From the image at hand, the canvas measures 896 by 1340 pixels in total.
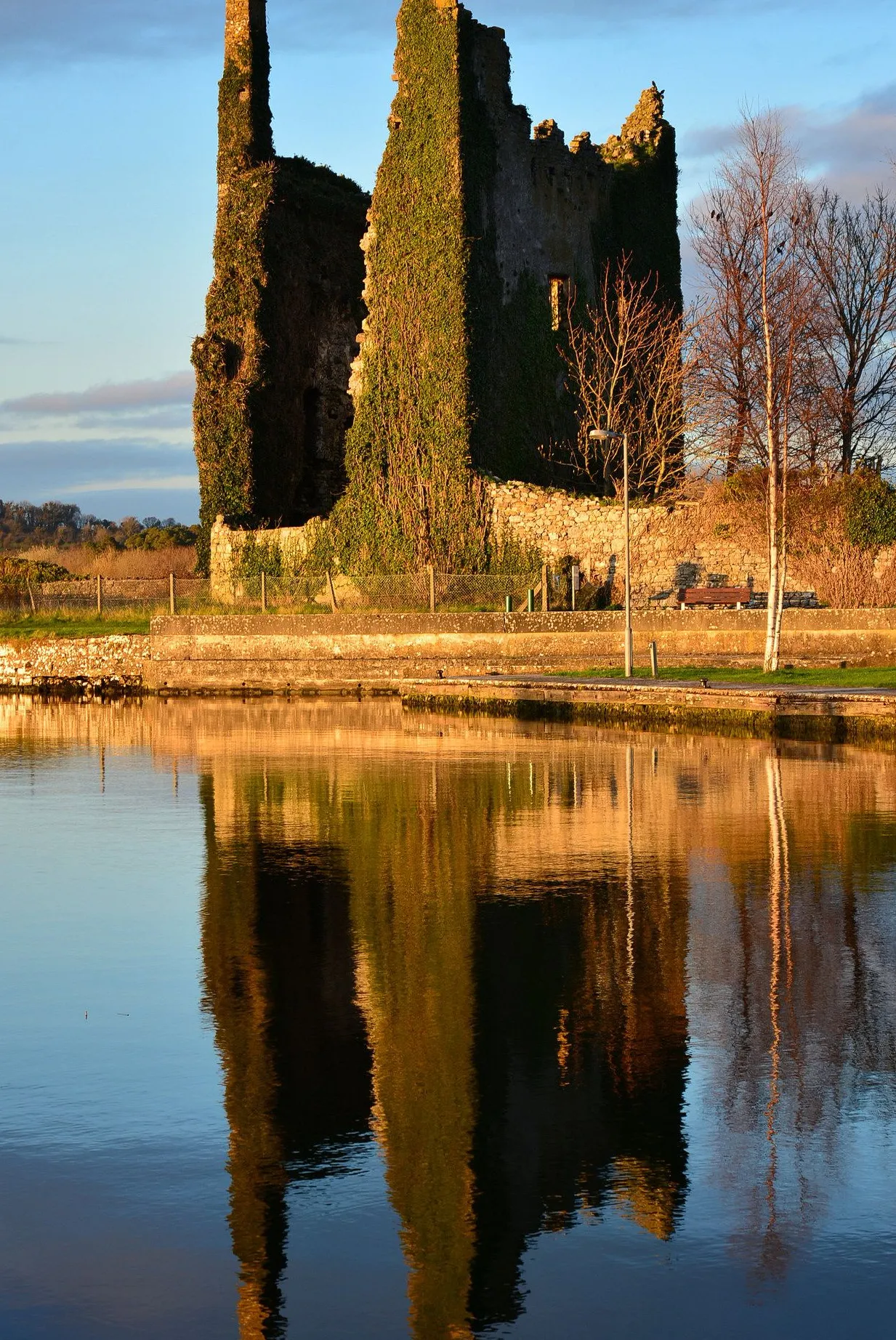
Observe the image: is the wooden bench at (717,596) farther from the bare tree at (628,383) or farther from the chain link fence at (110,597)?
the chain link fence at (110,597)

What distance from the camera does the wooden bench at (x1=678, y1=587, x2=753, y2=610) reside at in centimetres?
4300

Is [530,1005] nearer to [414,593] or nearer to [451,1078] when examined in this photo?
[451,1078]

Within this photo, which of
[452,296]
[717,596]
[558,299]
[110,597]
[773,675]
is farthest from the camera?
[558,299]

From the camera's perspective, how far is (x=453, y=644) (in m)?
41.2

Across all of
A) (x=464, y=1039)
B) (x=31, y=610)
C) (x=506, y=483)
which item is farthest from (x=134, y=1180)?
(x=31, y=610)

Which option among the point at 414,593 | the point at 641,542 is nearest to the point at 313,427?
the point at 414,593

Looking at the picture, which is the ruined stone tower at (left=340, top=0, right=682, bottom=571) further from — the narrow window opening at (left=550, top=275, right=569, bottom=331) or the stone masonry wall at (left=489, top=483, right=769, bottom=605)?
the stone masonry wall at (left=489, top=483, right=769, bottom=605)

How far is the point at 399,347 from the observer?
48531 millimetres

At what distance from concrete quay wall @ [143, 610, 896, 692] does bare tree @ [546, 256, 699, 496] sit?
Result: 1174cm

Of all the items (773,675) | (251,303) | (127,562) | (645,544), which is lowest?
(773,675)

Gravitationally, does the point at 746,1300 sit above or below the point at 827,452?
below

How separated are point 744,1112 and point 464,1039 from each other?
5.76ft

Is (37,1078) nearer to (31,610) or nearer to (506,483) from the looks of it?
(506,483)

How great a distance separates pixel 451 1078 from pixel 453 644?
109ft
